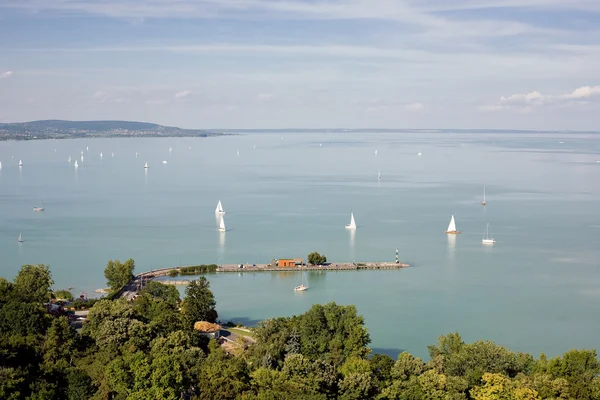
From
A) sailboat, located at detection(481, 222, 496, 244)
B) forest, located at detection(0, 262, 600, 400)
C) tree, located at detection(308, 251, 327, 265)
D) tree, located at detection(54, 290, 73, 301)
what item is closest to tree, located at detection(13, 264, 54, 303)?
forest, located at detection(0, 262, 600, 400)

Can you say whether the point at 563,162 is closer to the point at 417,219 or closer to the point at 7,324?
the point at 417,219

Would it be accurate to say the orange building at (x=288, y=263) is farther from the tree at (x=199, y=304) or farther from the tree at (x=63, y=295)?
the tree at (x=63, y=295)

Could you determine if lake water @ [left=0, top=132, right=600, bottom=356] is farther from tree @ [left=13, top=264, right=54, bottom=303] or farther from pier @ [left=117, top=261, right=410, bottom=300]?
tree @ [left=13, top=264, right=54, bottom=303]

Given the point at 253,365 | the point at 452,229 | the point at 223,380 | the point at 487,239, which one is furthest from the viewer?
the point at 452,229

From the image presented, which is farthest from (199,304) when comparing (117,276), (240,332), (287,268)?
(287,268)

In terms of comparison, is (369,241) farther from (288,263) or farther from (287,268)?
(287,268)

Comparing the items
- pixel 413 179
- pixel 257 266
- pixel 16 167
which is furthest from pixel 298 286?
pixel 16 167
